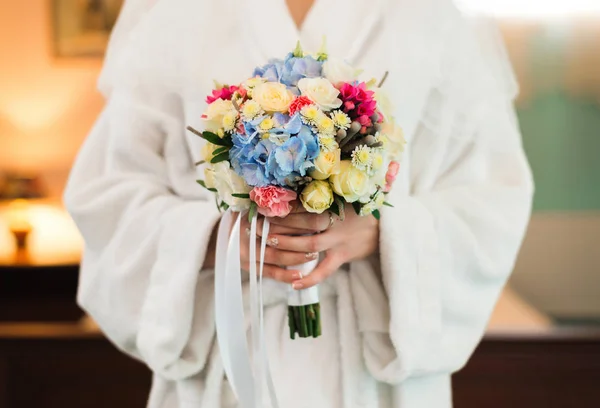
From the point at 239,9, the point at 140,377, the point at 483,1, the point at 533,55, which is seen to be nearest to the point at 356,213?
the point at 239,9

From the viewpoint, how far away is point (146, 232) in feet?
3.44

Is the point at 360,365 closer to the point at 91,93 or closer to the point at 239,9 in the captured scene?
the point at 239,9

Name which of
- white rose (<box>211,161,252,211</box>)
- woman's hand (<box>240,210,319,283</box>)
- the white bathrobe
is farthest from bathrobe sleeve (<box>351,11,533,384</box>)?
white rose (<box>211,161,252,211</box>)

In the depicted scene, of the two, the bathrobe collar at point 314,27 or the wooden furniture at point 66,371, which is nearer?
the bathrobe collar at point 314,27

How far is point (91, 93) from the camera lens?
146 inches

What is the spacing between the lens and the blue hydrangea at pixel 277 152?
30.4 inches

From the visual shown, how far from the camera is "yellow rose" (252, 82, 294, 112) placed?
792mm

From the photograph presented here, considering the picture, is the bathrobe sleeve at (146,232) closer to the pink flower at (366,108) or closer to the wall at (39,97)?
the pink flower at (366,108)

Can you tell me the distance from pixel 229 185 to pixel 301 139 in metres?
0.12

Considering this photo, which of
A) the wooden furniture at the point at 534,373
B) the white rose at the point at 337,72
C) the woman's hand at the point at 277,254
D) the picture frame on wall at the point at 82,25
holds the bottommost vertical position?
the wooden furniture at the point at 534,373

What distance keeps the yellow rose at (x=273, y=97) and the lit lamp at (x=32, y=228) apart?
266 cm

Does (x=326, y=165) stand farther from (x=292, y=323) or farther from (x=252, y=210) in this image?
(x=292, y=323)

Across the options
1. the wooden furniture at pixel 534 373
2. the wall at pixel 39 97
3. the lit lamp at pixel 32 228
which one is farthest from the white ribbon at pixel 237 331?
the wall at pixel 39 97

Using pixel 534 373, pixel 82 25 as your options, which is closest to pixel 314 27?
pixel 534 373
